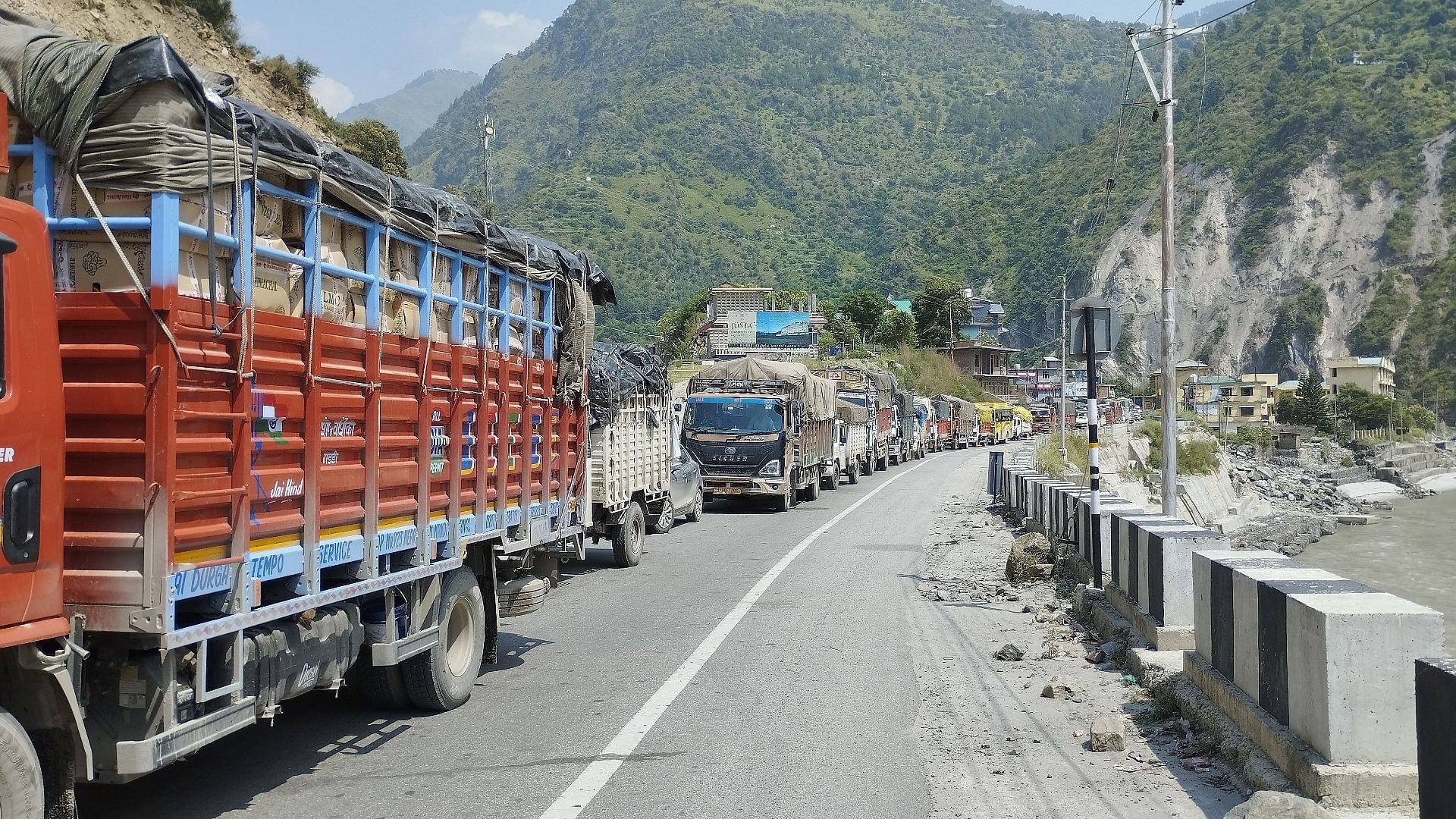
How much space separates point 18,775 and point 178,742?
2.45 feet

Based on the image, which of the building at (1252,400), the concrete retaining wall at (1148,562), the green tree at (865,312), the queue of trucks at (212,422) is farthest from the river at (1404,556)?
the building at (1252,400)

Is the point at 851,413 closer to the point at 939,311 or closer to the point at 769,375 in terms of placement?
the point at 769,375

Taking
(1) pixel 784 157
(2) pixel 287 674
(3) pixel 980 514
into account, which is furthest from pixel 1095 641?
(1) pixel 784 157

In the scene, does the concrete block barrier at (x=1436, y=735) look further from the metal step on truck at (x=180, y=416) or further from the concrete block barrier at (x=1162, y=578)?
the metal step on truck at (x=180, y=416)

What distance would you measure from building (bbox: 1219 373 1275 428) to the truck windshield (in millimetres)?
106650

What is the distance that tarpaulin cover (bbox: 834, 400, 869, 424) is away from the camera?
34406mm

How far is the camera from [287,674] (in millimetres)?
5660

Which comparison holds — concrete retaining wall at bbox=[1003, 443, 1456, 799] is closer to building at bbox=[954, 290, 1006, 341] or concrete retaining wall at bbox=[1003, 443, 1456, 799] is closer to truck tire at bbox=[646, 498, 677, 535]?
truck tire at bbox=[646, 498, 677, 535]

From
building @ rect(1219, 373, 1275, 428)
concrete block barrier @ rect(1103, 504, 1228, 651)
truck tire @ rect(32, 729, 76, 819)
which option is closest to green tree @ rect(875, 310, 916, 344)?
building @ rect(1219, 373, 1275, 428)

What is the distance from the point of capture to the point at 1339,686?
531 centimetres

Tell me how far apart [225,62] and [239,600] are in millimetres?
30624

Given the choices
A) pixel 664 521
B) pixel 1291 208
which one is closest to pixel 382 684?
pixel 664 521

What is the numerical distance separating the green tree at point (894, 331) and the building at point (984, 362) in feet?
20.7

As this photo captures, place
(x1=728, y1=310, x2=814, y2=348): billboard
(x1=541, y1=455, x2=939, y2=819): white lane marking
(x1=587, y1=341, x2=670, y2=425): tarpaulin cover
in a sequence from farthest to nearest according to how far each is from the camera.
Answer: (x1=728, y1=310, x2=814, y2=348): billboard → (x1=587, y1=341, x2=670, y2=425): tarpaulin cover → (x1=541, y1=455, x2=939, y2=819): white lane marking
